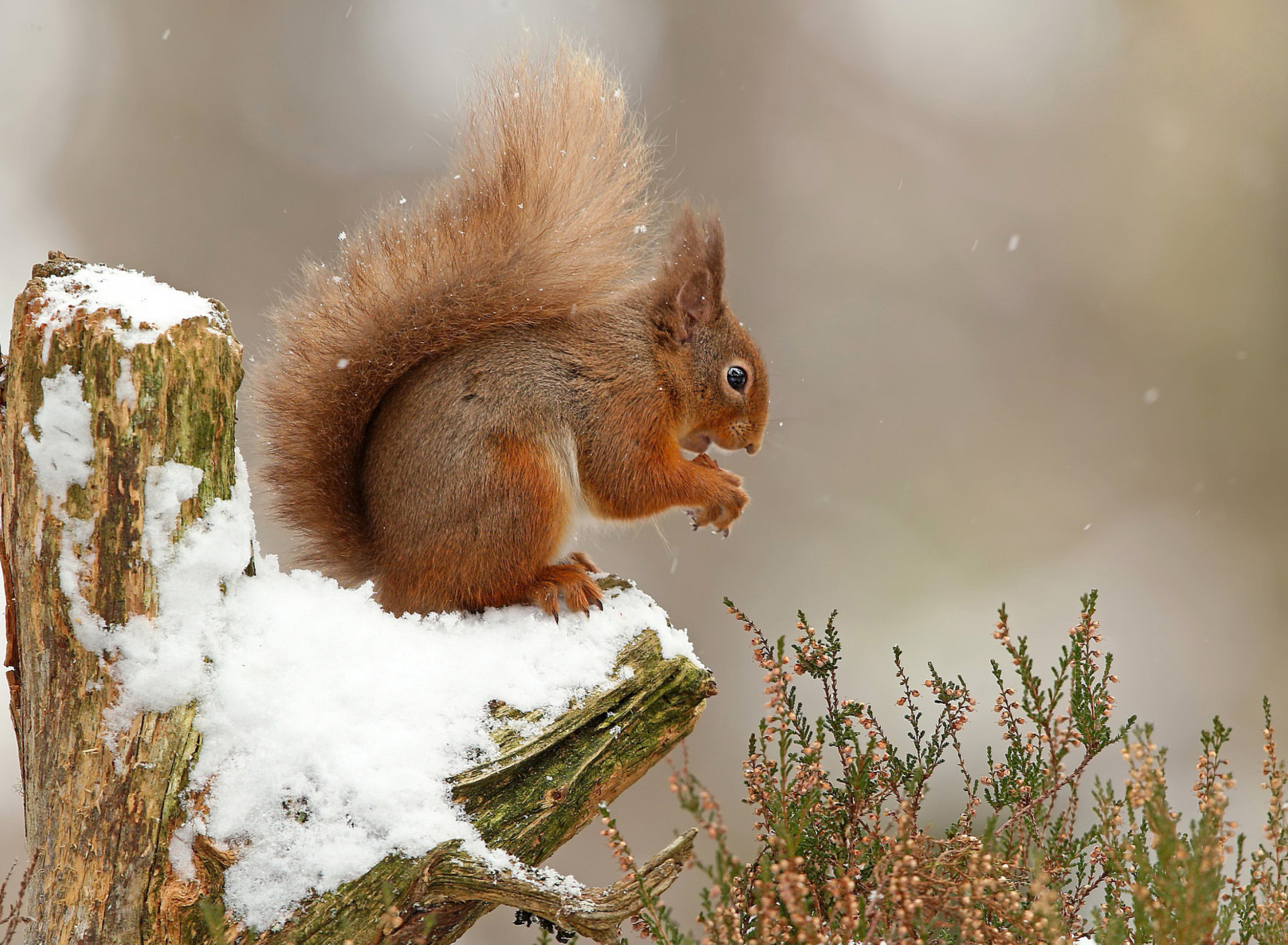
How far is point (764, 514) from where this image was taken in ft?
11.8

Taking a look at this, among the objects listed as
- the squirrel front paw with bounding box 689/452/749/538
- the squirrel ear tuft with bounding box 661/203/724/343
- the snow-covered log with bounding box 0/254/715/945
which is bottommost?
the snow-covered log with bounding box 0/254/715/945

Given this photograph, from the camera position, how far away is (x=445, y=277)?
53.5 inches

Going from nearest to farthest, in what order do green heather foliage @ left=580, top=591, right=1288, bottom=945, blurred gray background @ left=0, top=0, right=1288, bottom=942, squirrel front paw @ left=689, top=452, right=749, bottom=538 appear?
green heather foliage @ left=580, top=591, right=1288, bottom=945 → squirrel front paw @ left=689, top=452, right=749, bottom=538 → blurred gray background @ left=0, top=0, right=1288, bottom=942

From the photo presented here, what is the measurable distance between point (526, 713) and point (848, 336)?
2723 mm

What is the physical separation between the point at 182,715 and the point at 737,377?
97 centimetres

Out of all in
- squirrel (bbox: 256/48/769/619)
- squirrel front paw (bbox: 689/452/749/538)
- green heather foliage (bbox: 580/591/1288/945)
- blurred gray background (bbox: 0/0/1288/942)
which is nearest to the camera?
green heather foliage (bbox: 580/591/1288/945)

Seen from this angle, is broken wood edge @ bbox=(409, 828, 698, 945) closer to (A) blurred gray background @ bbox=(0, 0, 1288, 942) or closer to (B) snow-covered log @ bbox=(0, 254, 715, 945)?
(B) snow-covered log @ bbox=(0, 254, 715, 945)

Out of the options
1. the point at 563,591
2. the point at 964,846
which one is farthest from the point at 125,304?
the point at 964,846

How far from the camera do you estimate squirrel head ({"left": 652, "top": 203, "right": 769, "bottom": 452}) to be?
1.56 meters

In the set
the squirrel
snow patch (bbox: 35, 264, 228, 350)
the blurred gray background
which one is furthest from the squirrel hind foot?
the blurred gray background

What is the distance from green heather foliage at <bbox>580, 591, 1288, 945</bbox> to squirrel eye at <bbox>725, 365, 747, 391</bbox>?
0.46 meters

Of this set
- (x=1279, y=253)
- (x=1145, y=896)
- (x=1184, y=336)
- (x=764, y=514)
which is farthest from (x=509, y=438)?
(x=1279, y=253)

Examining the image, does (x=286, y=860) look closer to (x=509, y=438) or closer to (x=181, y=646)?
(x=181, y=646)

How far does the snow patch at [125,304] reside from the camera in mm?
955
